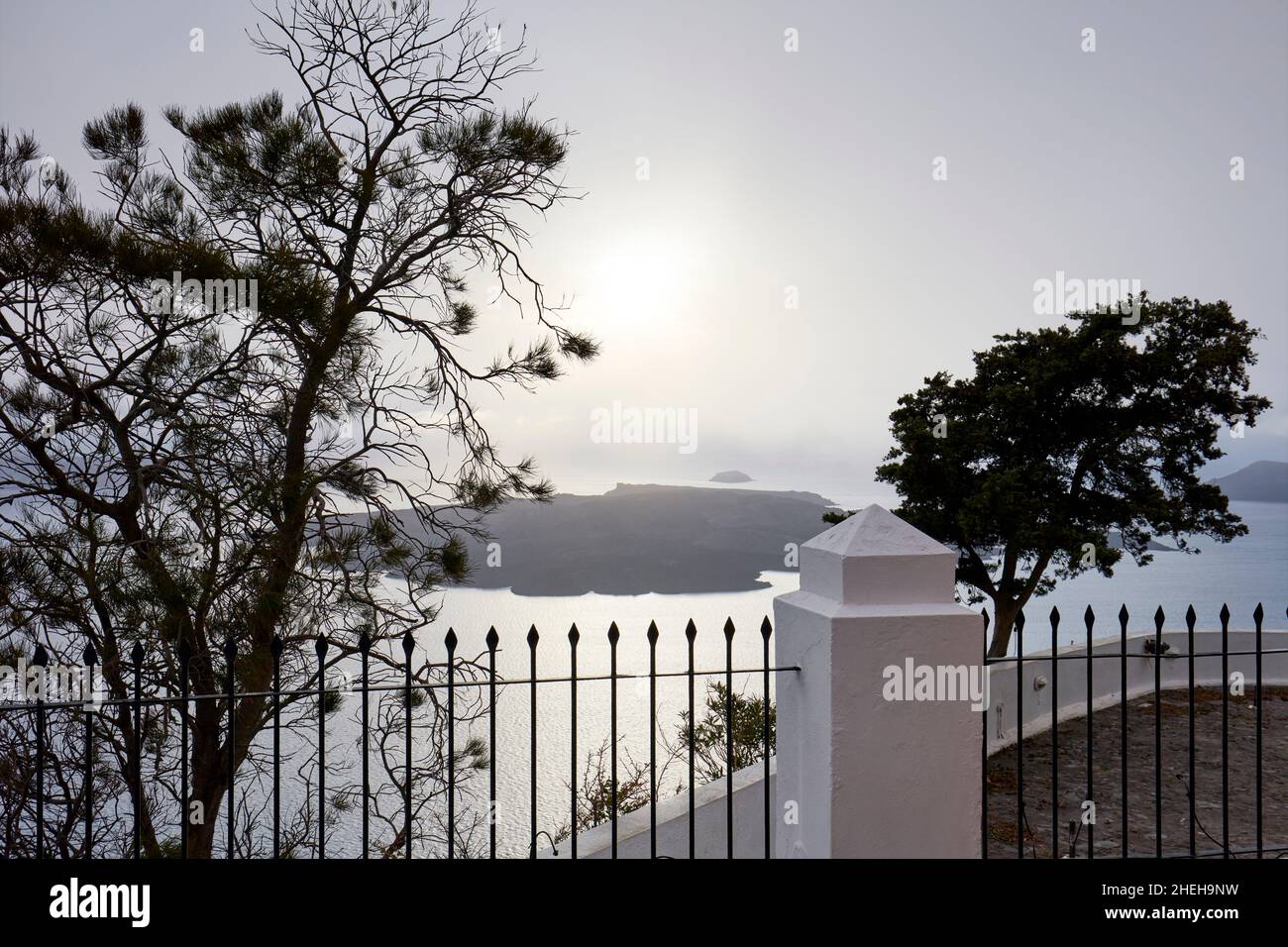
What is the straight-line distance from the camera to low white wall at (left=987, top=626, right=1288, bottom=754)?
9.77 metres

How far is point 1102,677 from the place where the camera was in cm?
1159

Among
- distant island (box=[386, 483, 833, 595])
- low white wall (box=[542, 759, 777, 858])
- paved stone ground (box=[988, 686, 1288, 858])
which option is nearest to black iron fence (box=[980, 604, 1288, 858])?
paved stone ground (box=[988, 686, 1288, 858])

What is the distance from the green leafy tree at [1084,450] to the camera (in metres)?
13.3

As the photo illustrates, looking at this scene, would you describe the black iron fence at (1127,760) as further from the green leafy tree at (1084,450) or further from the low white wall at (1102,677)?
the green leafy tree at (1084,450)

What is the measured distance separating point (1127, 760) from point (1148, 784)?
11.8 feet

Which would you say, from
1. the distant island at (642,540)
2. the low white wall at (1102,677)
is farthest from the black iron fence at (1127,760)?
the distant island at (642,540)

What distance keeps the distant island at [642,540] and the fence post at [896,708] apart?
13.3 ft

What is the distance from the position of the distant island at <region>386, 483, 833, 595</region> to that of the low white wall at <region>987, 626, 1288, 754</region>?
3.51 m

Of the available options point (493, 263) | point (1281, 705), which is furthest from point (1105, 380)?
point (493, 263)

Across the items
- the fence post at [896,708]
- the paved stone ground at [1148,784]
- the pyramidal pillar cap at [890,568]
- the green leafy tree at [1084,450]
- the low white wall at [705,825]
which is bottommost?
the paved stone ground at [1148,784]

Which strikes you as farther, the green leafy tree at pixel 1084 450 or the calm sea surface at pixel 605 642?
the green leafy tree at pixel 1084 450

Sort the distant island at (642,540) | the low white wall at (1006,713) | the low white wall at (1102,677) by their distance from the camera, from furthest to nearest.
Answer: the low white wall at (1102,677)
the distant island at (642,540)
the low white wall at (1006,713)

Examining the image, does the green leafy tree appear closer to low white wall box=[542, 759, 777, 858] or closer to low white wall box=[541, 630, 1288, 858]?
low white wall box=[541, 630, 1288, 858]
